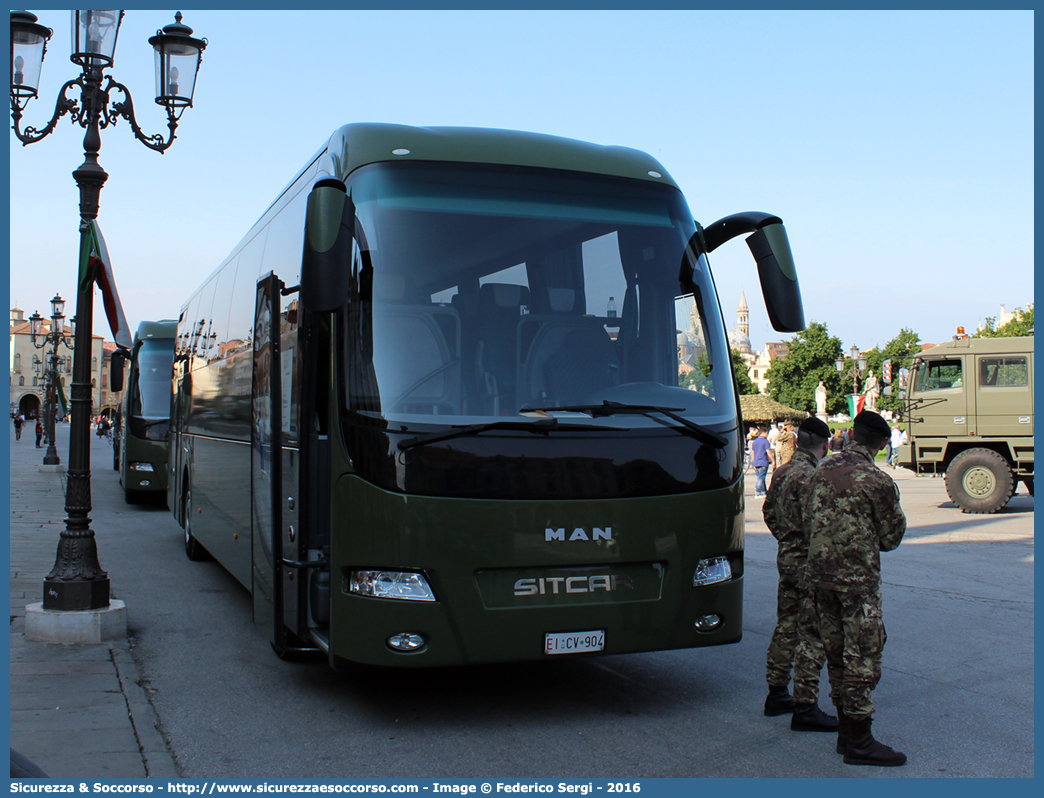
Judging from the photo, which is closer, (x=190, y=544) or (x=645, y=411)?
(x=645, y=411)

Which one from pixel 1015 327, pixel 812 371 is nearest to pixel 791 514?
pixel 1015 327

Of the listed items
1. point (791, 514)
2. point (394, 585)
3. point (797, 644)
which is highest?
point (791, 514)

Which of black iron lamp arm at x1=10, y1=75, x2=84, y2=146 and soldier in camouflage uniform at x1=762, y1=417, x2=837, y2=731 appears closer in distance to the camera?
soldier in camouflage uniform at x1=762, y1=417, x2=837, y2=731

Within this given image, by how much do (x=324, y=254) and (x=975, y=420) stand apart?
51.2ft

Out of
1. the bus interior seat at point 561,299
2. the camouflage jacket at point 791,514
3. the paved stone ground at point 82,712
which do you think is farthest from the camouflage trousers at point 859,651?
the paved stone ground at point 82,712

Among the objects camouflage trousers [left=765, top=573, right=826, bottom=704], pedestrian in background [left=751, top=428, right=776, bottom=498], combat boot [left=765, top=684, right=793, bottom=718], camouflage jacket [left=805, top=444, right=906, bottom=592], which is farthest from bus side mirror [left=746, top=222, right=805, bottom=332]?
pedestrian in background [left=751, top=428, right=776, bottom=498]

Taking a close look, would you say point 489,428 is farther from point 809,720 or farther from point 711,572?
point 809,720

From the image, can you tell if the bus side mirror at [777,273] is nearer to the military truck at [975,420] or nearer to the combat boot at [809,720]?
the combat boot at [809,720]

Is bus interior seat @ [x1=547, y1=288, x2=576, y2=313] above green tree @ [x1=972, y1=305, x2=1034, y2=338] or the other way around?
the other way around

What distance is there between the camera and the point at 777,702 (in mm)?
5324

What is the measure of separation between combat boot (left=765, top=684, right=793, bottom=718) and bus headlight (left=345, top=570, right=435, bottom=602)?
193 cm

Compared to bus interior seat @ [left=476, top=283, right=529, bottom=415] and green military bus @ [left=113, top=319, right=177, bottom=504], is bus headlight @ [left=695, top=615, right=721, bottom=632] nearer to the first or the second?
bus interior seat @ [left=476, top=283, right=529, bottom=415]

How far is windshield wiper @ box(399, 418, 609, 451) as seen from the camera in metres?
4.85

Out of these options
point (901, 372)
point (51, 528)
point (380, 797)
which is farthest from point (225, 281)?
point (901, 372)
